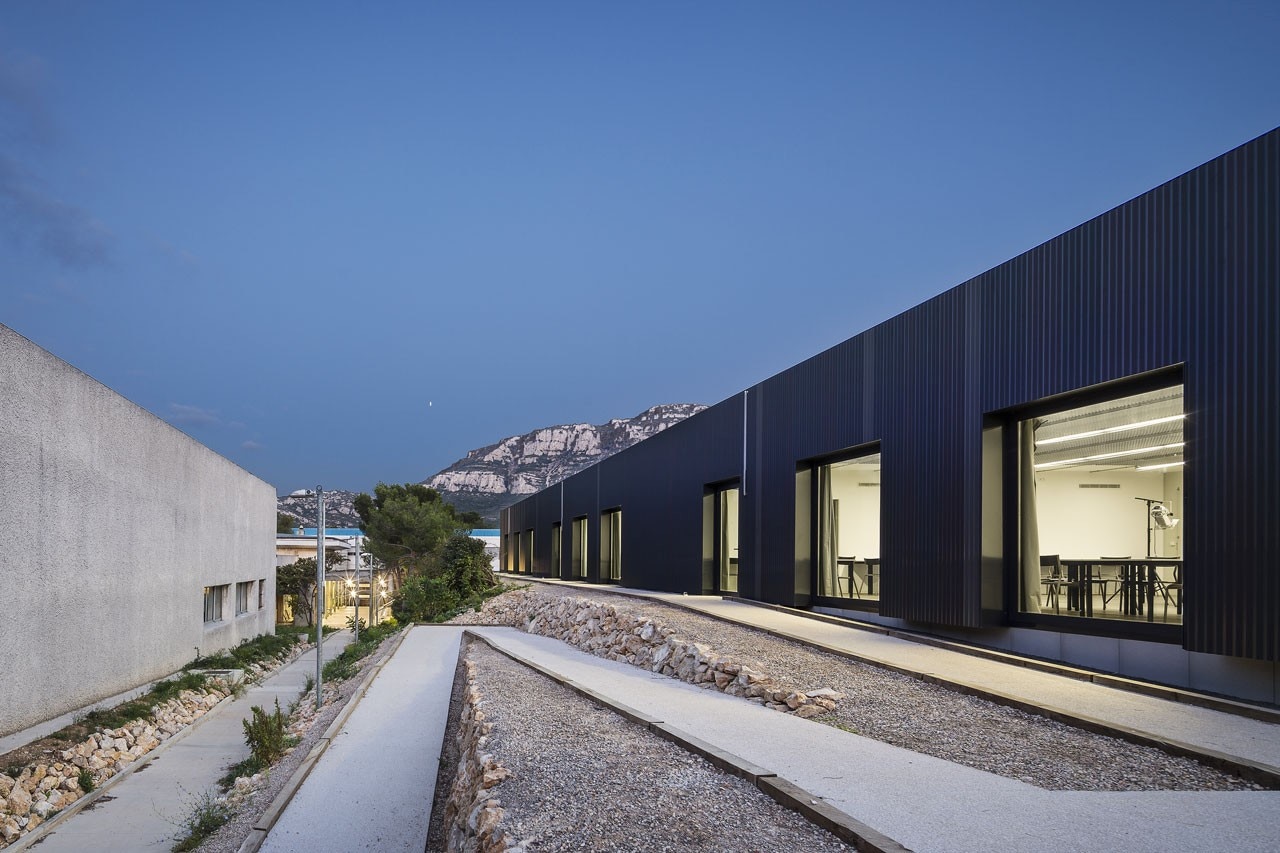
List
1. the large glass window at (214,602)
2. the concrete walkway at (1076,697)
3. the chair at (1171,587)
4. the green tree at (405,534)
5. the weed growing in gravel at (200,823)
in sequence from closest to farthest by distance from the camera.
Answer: the concrete walkway at (1076,697), the chair at (1171,587), the weed growing in gravel at (200,823), the large glass window at (214,602), the green tree at (405,534)

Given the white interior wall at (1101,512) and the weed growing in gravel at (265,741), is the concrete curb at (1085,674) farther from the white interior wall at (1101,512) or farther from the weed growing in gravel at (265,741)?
the weed growing in gravel at (265,741)

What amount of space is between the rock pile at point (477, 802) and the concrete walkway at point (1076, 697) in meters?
4.03

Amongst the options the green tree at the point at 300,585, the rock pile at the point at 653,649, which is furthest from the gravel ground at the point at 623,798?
the green tree at the point at 300,585

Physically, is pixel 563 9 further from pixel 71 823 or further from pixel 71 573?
pixel 71 823

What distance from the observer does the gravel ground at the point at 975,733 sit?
513 cm

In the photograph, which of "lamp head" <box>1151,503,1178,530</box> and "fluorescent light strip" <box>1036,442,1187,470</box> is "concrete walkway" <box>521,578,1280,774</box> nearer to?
"lamp head" <box>1151,503,1178,530</box>

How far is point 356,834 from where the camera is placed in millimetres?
6316

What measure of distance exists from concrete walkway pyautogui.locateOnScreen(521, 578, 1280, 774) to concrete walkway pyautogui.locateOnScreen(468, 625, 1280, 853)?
19 cm

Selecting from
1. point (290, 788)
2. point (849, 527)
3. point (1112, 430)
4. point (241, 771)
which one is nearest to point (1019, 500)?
point (1112, 430)

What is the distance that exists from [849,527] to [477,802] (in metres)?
9.16

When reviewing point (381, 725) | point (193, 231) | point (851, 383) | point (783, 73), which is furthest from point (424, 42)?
point (193, 231)

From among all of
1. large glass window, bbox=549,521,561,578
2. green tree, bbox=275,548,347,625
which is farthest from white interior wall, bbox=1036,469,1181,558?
green tree, bbox=275,548,347,625

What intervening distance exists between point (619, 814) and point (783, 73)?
3563 cm

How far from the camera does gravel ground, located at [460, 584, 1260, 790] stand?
16.8ft
